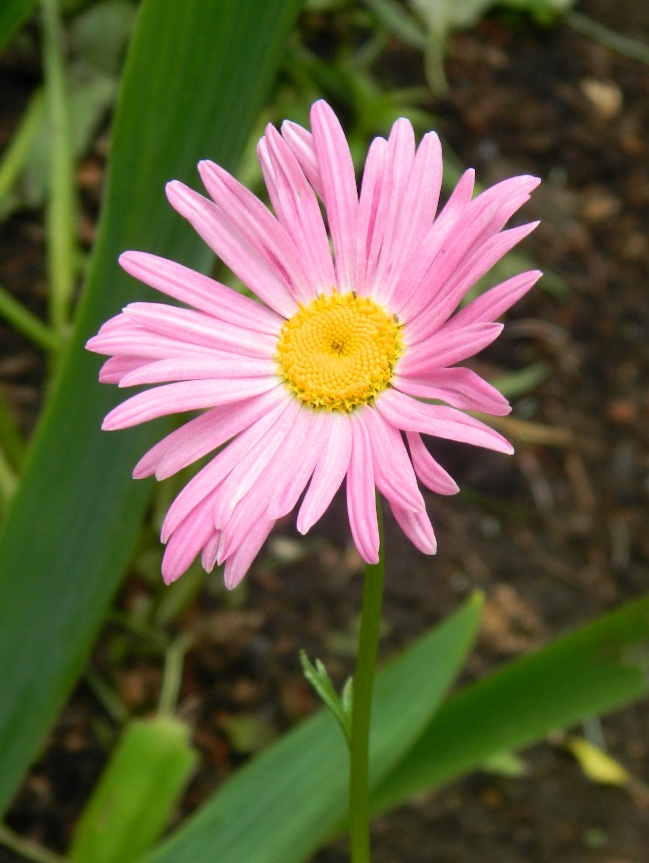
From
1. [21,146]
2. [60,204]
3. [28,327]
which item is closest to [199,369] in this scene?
[28,327]

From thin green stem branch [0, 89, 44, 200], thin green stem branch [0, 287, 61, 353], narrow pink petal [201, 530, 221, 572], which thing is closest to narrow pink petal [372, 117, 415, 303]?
narrow pink petal [201, 530, 221, 572]

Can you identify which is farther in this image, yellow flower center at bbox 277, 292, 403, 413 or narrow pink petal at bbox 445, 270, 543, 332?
yellow flower center at bbox 277, 292, 403, 413

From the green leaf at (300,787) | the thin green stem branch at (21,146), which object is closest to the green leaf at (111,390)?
the green leaf at (300,787)

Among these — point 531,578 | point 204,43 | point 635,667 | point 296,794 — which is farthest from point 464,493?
point 204,43

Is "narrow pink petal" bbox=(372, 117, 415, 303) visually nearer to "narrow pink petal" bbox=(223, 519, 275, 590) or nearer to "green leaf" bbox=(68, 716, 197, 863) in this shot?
Result: "narrow pink petal" bbox=(223, 519, 275, 590)

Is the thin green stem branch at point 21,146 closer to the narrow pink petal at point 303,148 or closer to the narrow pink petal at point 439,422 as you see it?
the narrow pink petal at point 303,148

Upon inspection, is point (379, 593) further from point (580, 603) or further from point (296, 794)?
point (580, 603)
